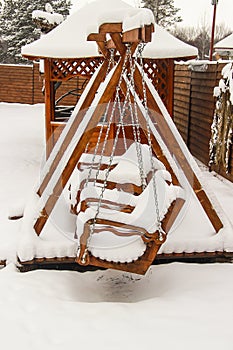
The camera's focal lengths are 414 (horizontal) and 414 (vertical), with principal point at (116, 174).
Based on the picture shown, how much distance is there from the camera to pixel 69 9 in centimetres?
2059

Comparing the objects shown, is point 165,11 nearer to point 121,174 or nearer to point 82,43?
point 82,43

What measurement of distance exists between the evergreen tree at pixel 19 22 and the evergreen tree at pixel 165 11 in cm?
424

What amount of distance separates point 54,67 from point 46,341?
495cm

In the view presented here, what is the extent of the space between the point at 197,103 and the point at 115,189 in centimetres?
418

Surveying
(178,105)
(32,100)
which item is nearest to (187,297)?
(178,105)

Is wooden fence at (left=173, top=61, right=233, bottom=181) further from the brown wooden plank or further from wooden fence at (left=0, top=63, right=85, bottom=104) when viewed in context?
wooden fence at (left=0, top=63, right=85, bottom=104)

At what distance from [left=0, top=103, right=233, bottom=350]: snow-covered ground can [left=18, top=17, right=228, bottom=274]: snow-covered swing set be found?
244 millimetres

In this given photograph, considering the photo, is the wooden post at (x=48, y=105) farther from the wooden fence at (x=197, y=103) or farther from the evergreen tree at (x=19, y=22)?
the evergreen tree at (x=19, y=22)

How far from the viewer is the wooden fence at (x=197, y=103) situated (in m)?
6.59

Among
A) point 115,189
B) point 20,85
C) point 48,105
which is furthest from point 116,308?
point 20,85

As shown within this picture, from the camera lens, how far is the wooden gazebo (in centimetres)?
572

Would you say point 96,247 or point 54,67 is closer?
point 96,247

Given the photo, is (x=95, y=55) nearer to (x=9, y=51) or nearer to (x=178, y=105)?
(x=178, y=105)

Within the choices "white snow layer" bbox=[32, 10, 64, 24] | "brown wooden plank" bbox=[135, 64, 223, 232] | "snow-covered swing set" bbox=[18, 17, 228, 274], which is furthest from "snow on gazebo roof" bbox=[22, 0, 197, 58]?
"brown wooden plank" bbox=[135, 64, 223, 232]
